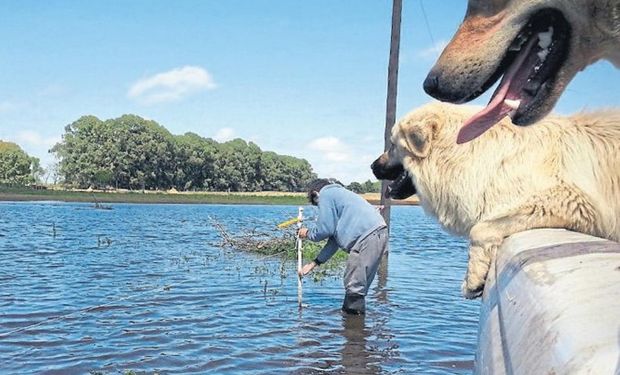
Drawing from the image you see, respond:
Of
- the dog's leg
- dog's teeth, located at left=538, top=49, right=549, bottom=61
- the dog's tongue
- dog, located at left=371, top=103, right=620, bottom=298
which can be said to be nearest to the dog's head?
dog, located at left=371, top=103, right=620, bottom=298

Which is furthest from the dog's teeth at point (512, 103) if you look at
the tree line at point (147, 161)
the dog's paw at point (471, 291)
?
the tree line at point (147, 161)

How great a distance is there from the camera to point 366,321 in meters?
9.76

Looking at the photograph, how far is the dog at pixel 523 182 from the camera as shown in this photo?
11.6ft

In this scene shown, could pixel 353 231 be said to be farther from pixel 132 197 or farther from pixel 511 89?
pixel 132 197

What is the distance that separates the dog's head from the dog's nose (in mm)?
2951

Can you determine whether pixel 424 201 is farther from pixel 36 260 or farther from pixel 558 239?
pixel 36 260

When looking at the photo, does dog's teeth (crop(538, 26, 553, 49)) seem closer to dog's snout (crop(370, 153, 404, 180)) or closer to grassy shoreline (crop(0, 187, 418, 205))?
dog's snout (crop(370, 153, 404, 180))

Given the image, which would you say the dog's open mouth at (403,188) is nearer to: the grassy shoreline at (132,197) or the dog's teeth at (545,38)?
the dog's teeth at (545,38)

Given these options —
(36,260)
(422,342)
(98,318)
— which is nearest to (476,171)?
(422,342)

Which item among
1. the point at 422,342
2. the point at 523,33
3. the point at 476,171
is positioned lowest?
the point at 422,342

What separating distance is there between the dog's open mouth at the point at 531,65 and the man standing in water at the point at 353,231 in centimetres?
683

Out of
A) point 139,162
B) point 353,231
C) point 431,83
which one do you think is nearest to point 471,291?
point 431,83

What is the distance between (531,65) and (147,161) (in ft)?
380

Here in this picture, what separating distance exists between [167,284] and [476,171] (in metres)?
10.4
